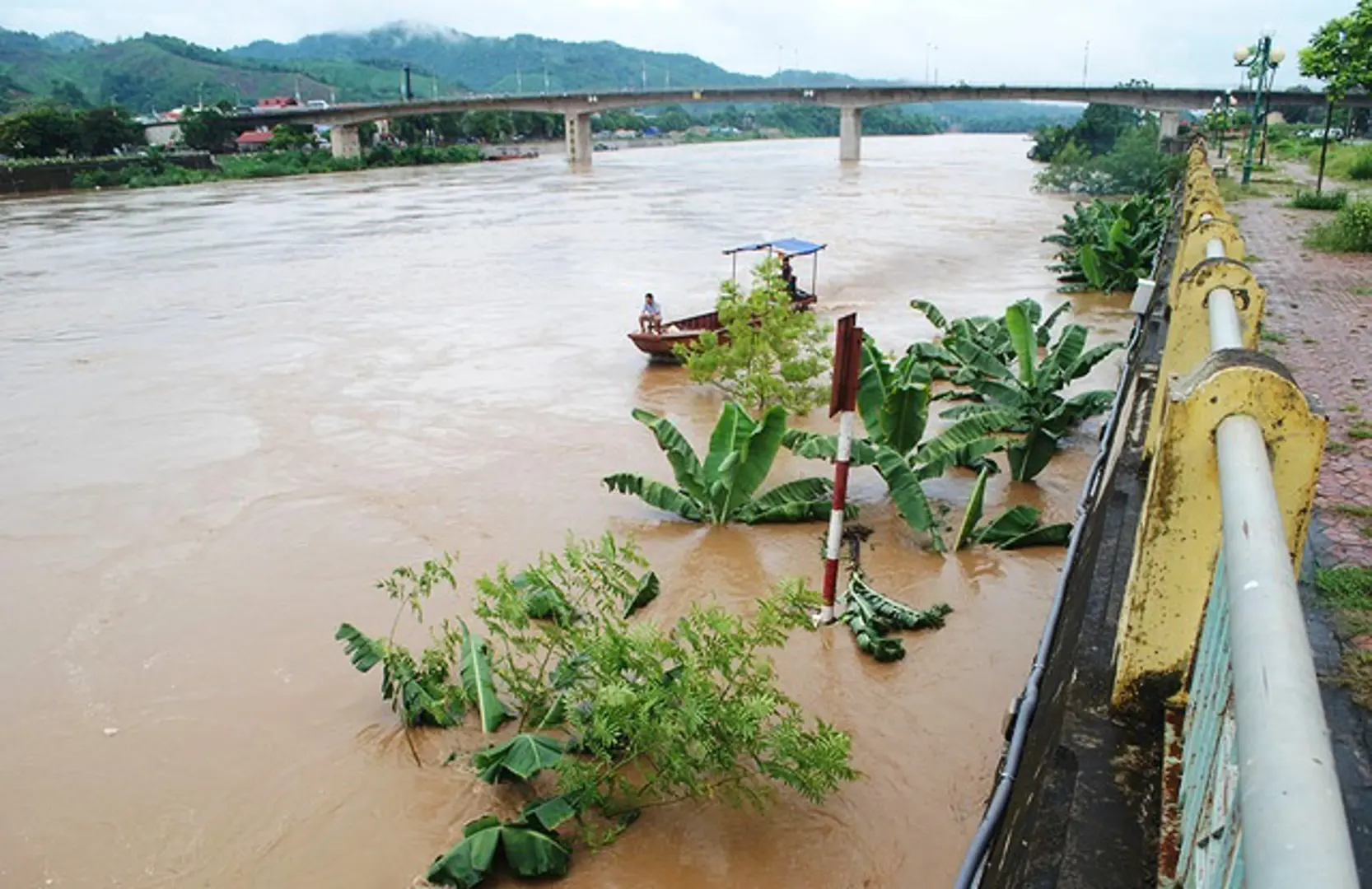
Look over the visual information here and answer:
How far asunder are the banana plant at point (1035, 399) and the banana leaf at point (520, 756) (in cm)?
573

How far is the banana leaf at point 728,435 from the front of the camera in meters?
9.08

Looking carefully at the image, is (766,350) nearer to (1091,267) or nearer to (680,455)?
(680,455)

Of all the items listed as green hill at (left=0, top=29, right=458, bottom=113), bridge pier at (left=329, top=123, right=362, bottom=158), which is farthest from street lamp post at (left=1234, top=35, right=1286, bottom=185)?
green hill at (left=0, top=29, right=458, bottom=113)

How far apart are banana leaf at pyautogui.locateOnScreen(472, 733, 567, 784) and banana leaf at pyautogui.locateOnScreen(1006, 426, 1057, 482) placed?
627 centimetres

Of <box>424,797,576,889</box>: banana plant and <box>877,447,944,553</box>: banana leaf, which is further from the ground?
<box>877,447,944,553</box>: banana leaf

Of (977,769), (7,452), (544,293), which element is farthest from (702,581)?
(544,293)

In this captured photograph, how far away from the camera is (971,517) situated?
8719mm

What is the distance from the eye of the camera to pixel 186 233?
1457 inches

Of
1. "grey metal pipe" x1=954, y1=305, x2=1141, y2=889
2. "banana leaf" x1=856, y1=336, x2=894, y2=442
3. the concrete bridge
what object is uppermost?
the concrete bridge

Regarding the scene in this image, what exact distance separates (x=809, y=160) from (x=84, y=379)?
238ft

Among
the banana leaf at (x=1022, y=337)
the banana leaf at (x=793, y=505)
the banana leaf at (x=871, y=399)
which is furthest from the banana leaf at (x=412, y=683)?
the banana leaf at (x=1022, y=337)

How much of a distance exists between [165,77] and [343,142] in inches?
4687

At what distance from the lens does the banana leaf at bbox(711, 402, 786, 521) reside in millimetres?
8773

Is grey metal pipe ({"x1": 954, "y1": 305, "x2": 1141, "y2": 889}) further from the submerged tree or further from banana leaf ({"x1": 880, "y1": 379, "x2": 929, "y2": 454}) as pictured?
banana leaf ({"x1": 880, "y1": 379, "x2": 929, "y2": 454})
